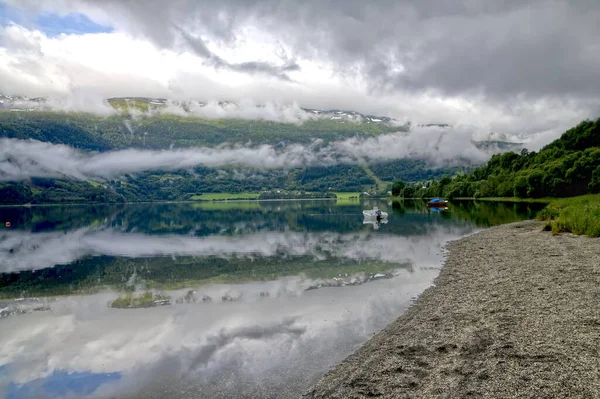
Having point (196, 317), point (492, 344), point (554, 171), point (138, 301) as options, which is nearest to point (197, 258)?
point (138, 301)

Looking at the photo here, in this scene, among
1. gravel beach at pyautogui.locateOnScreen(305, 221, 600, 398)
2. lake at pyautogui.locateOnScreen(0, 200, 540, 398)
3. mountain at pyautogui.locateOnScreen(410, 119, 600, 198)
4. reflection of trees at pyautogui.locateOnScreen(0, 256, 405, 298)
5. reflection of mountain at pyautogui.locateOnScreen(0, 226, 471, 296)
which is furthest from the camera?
mountain at pyautogui.locateOnScreen(410, 119, 600, 198)

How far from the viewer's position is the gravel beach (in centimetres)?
1159

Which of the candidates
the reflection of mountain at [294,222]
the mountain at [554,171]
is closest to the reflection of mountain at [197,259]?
the reflection of mountain at [294,222]

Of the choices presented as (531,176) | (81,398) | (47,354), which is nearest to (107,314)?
(47,354)

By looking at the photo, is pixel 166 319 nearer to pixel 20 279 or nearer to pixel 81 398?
pixel 81 398

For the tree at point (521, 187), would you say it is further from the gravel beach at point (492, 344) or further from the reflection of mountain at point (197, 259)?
the gravel beach at point (492, 344)

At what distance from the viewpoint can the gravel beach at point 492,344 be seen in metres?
11.6

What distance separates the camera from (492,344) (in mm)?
14664

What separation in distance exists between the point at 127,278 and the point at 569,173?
126 metres

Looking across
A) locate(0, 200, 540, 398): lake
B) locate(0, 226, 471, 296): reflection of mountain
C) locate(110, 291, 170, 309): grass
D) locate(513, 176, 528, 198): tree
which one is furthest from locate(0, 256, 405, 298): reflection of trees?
locate(513, 176, 528, 198): tree

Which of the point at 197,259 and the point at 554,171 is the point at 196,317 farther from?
the point at 554,171

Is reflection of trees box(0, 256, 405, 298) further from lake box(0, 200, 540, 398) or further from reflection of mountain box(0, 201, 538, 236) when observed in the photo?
reflection of mountain box(0, 201, 538, 236)

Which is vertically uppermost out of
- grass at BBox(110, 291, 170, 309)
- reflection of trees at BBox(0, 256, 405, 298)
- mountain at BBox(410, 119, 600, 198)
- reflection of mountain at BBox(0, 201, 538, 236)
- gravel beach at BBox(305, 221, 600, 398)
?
mountain at BBox(410, 119, 600, 198)

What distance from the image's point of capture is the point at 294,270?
3750 centimetres
